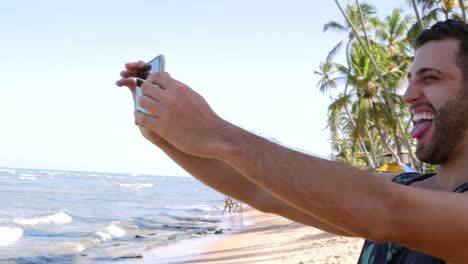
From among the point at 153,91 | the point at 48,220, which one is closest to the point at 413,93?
the point at 153,91

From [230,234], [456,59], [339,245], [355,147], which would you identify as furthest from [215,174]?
[355,147]

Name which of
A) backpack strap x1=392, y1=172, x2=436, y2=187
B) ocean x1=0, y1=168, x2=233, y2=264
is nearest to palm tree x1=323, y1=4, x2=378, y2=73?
ocean x1=0, y1=168, x2=233, y2=264

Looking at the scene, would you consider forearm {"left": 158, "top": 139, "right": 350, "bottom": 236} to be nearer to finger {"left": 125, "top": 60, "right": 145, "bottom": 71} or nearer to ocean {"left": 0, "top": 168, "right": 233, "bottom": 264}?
finger {"left": 125, "top": 60, "right": 145, "bottom": 71}

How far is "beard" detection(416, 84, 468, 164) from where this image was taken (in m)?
1.53

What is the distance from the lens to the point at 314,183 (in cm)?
102

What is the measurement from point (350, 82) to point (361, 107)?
4.57 feet

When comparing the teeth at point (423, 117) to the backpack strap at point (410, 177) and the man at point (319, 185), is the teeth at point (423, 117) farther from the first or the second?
the man at point (319, 185)

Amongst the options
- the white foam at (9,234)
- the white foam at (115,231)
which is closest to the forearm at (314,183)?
the white foam at (9,234)

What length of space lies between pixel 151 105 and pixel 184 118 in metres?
0.08

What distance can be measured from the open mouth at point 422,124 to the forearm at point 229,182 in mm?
339

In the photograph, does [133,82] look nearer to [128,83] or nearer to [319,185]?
[128,83]

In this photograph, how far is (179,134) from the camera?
1092 mm

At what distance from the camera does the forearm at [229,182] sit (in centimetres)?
158

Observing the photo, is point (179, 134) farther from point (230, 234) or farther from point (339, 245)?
point (230, 234)
